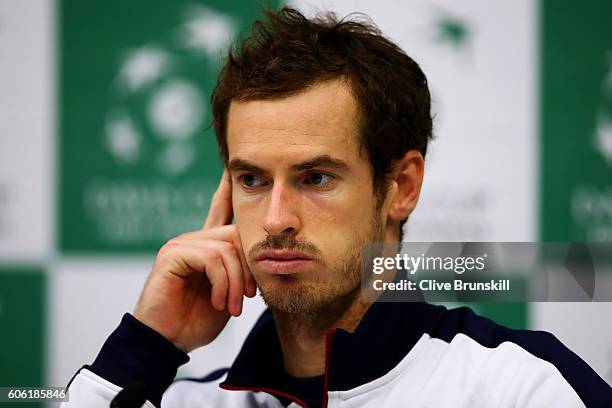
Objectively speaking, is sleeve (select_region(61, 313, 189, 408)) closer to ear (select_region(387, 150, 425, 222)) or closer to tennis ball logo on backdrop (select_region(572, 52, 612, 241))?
ear (select_region(387, 150, 425, 222))

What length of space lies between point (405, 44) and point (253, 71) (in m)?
1.13

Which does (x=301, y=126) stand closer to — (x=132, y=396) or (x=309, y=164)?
(x=309, y=164)

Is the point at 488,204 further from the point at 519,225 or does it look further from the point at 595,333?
the point at 595,333

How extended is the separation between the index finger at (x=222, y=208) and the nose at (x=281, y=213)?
33cm

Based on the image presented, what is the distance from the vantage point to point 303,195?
1380mm

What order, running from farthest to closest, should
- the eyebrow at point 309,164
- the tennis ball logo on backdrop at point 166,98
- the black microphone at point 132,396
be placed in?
1. the tennis ball logo on backdrop at point 166,98
2. the eyebrow at point 309,164
3. the black microphone at point 132,396

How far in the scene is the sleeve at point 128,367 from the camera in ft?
4.66

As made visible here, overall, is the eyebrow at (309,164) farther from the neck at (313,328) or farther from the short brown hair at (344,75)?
the neck at (313,328)

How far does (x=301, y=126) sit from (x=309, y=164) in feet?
0.26

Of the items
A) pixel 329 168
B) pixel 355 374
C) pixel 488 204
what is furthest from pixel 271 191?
pixel 488 204

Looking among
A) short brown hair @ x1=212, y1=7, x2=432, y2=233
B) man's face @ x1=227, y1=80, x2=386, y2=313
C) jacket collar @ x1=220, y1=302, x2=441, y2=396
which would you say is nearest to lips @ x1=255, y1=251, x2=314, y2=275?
man's face @ x1=227, y1=80, x2=386, y2=313

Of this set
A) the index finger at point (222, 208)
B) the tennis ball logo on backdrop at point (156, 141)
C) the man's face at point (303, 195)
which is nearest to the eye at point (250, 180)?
the man's face at point (303, 195)

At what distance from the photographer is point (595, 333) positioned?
2297mm

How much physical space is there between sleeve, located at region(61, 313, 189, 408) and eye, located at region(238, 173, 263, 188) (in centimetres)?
38
